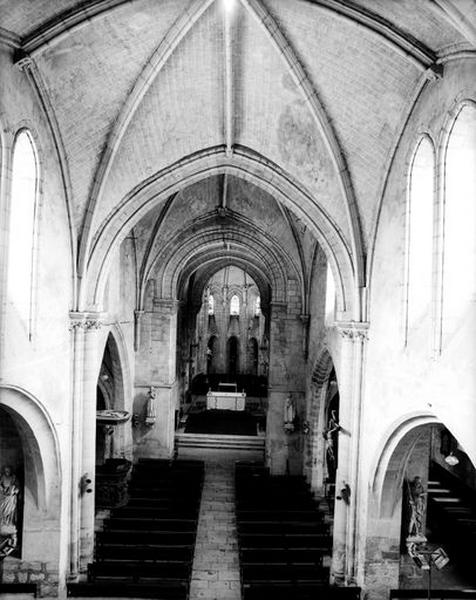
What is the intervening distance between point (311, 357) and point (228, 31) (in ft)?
49.6

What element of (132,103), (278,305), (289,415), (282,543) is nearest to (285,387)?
(289,415)

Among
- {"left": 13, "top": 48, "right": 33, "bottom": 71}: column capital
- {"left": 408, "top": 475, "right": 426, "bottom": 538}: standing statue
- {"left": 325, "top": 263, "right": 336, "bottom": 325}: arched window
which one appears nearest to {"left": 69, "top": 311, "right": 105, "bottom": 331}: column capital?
{"left": 13, "top": 48, "right": 33, "bottom": 71}: column capital

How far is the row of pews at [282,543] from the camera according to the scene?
529 inches

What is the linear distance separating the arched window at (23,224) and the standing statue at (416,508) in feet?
32.5

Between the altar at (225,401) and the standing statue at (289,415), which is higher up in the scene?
the standing statue at (289,415)

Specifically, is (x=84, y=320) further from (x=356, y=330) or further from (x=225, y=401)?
(x=225, y=401)

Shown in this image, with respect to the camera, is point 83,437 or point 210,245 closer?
point 83,437

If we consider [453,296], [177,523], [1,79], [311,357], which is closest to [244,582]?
[177,523]

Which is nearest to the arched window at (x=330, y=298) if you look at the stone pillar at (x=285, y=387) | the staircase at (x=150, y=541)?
the stone pillar at (x=285, y=387)

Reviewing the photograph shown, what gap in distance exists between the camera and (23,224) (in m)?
11.8

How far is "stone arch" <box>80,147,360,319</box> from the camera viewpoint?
49.0 ft

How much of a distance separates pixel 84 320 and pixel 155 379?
38.3 feet

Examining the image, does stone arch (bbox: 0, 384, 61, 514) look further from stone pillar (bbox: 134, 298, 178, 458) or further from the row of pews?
stone pillar (bbox: 134, 298, 178, 458)

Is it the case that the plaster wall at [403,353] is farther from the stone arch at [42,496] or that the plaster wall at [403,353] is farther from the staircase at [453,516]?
the stone arch at [42,496]
